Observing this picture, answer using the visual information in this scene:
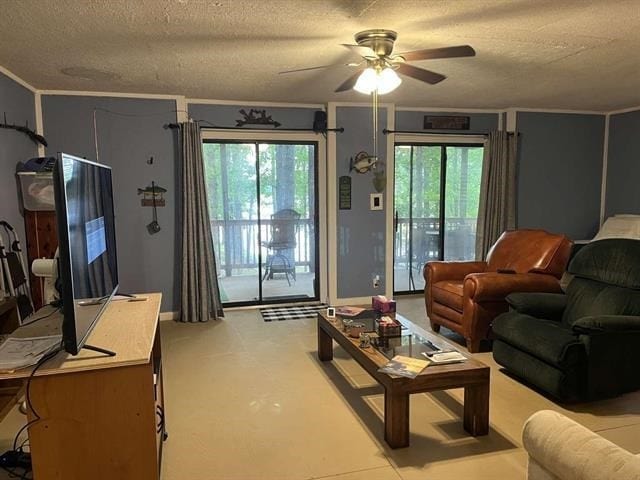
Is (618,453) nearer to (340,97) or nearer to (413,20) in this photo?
(413,20)

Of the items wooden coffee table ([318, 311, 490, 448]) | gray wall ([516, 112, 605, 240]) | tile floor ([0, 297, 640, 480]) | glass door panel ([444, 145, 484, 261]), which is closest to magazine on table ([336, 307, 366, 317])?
tile floor ([0, 297, 640, 480])

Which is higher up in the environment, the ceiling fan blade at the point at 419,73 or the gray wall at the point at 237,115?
the gray wall at the point at 237,115

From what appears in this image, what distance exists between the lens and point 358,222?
5535 millimetres

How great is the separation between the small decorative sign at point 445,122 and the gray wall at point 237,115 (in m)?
1.44

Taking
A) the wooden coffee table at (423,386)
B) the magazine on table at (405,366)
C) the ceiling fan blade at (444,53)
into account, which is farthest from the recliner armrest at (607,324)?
the ceiling fan blade at (444,53)

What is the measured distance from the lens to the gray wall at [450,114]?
568cm

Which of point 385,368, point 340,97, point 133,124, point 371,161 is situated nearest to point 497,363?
point 385,368

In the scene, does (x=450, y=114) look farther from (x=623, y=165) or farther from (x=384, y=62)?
(x=384, y=62)

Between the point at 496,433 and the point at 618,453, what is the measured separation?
147cm

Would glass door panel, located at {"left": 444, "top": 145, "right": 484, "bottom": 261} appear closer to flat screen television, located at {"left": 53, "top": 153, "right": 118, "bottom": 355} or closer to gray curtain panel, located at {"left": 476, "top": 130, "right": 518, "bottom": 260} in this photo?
gray curtain panel, located at {"left": 476, "top": 130, "right": 518, "bottom": 260}

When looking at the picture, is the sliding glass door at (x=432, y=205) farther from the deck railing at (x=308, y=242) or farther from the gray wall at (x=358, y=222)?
the gray wall at (x=358, y=222)

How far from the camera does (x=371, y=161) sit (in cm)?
544

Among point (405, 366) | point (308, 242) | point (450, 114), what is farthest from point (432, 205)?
point (405, 366)

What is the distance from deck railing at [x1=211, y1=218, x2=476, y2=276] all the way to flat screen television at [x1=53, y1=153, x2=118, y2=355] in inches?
112
